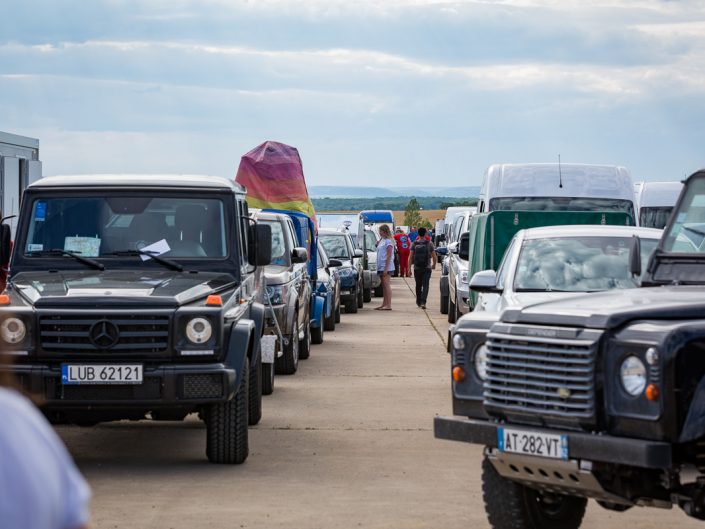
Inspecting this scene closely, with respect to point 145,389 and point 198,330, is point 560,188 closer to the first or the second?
point 198,330

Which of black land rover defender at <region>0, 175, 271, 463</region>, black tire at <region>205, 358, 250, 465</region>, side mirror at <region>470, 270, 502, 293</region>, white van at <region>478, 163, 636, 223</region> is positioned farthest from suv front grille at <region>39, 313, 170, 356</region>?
white van at <region>478, 163, 636, 223</region>

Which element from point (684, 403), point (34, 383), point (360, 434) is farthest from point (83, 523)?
point (360, 434)

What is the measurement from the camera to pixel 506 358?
6.56 meters

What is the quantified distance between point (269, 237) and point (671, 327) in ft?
17.9

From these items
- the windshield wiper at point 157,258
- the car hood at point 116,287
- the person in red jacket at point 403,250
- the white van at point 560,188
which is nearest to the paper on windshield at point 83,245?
the windshield wiper at point 157,258

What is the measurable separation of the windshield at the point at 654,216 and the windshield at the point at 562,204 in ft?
33.0

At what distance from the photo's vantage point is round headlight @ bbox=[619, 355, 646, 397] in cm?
596

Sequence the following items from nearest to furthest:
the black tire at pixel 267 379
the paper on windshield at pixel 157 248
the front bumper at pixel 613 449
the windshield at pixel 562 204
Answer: the front bumper at pixel 613 449, the paper on windshield at pixel 157 248, the black tire at pixel 267 379, the windshield at pixel 562 204

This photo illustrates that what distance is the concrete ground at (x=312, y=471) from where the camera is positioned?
8.05 meters

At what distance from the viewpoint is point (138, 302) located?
922cm

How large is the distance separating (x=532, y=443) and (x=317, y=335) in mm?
14584

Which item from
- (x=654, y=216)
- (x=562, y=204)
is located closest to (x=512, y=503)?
(x=562, y=204)

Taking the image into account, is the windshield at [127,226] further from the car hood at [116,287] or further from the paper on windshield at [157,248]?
the car hood at [116,287]

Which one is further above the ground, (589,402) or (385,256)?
(589,402)
